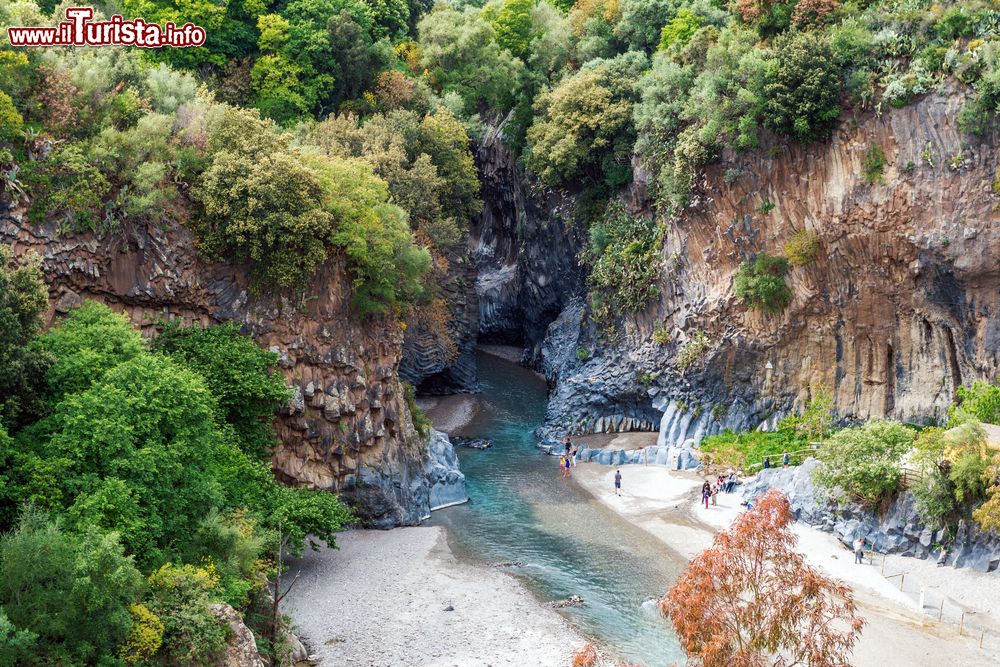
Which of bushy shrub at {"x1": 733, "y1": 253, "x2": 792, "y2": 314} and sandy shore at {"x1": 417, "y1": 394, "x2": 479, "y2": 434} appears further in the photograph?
sandy shore at {"x1": 417, "y1": 394, "x2": 479, "y2": 434}

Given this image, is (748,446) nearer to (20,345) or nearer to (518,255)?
(518,255)

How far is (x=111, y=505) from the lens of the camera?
72.5ft

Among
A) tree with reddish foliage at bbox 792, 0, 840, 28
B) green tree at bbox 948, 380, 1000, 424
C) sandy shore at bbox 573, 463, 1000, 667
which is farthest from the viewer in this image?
tree with reddish foliage at bbox 792, 0, 840, 28

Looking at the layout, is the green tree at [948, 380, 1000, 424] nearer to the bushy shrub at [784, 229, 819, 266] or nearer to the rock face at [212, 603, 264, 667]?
the bushy shrub at [784, 229, 819, 266]

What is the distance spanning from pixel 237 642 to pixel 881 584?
2220cm

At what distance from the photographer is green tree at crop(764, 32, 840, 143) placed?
133 ft

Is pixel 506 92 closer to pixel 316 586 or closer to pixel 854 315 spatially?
pixel 854 315

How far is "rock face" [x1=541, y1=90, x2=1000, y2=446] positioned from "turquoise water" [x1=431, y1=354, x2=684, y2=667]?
6.22 meters

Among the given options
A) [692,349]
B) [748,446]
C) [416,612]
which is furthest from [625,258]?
[416,612]

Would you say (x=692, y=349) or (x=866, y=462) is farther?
(x=692, y=349)

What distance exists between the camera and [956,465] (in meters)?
32.0

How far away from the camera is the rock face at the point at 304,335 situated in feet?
99.8

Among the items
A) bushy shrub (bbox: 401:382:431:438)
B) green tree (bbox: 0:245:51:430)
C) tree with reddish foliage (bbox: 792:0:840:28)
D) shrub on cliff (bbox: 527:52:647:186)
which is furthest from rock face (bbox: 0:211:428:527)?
tree with reddish foliage (bbox: 792:0:840:28)

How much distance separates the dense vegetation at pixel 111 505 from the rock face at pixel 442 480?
11.8m
